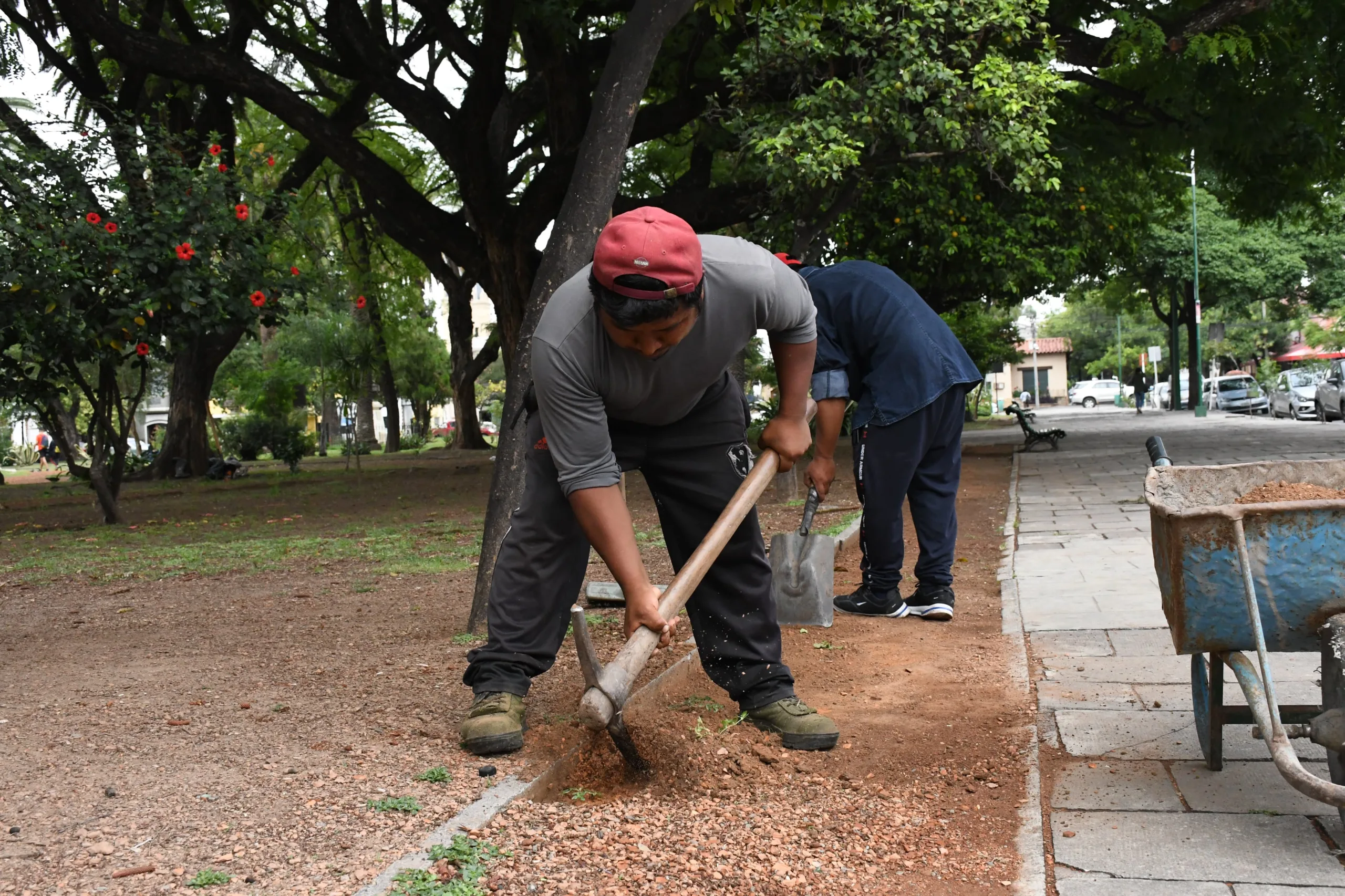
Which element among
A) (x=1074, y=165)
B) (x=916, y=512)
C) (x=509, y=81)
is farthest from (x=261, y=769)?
(x=509, y=81)

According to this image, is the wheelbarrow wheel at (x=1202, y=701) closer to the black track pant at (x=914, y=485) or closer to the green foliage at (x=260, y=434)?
the black track pant at (x=914, y=485)

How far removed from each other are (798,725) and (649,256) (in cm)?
160

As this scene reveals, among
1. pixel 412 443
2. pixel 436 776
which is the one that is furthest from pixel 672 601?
pixel 412 443

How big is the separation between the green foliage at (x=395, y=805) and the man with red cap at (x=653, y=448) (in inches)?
17.5

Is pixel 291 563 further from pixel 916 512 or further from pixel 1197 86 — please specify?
pixel 1197 86

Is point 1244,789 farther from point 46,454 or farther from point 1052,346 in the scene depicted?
point 1052,346

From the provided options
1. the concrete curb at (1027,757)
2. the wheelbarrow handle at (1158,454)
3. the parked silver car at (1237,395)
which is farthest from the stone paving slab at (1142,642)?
the parked silver car at (1237,395)

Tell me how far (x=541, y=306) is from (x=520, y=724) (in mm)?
2203

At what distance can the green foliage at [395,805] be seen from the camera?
124 inches

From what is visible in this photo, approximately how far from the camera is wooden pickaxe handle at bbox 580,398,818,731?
327 cm

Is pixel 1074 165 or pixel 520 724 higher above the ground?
pixel 1074 165

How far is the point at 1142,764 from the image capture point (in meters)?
3.63

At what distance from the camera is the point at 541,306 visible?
5.40 meters

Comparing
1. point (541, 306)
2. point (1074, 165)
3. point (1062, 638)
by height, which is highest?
point (1074, 165)
